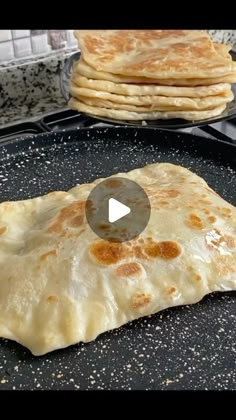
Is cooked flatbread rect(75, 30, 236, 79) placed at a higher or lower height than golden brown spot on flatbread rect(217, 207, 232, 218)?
higher

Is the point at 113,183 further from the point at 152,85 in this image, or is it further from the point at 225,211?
the point at 152,85

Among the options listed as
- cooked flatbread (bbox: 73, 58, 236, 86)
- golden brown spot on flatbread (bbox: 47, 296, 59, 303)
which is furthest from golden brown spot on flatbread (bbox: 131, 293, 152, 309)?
cooked flatbread (bbox: 73, 58, 236, 86)

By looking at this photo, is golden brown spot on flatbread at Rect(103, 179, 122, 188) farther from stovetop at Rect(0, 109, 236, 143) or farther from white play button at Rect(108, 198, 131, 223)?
stovetop at Rect(0, 109, 236, 143)

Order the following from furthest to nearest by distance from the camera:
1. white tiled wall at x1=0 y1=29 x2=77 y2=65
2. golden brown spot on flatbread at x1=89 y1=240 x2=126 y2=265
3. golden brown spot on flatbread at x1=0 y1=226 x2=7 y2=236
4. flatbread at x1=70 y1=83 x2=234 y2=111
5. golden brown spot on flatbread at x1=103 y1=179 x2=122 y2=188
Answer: white tiled wall at x1=0 y1=29 x2=77 y2=65 → flatbread at x1=70 y1=83 x2=234 y2=111 → golden brown spot on flatbread at x1=103 y1=179 x2=122 y2=188 → golden brown spot on flatbread at x1=0 y1=226 x2=7 y2=236 → golden brown spot on flatbread at x1=89 y1=240 x2=126 y2=265

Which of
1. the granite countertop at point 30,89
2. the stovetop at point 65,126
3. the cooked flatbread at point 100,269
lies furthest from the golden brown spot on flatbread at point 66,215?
the granite countertop at point 30,89

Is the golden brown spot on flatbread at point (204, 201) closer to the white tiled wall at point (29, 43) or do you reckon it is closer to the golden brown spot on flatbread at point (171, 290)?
the golden brown spot on flatbread at point (171, 290)

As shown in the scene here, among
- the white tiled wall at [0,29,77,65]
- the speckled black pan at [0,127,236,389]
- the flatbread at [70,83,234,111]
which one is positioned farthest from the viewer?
the white tiled wall at [0,29,77,65]

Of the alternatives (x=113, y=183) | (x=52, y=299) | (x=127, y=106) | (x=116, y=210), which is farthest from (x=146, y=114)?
(x=52, y=299)
